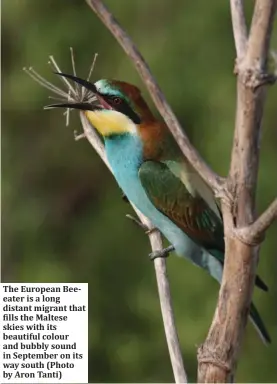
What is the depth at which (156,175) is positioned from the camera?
36.7 inches

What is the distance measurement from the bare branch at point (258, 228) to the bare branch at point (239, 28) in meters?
0.11

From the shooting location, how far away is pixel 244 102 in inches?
24.6

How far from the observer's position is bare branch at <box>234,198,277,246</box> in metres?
0.62

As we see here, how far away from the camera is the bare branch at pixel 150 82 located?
2.10 ft

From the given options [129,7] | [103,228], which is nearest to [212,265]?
[103,228]

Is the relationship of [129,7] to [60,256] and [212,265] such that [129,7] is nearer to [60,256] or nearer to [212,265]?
[60,256]

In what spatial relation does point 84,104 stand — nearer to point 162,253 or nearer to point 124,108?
point 124,108

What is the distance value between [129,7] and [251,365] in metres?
0.58

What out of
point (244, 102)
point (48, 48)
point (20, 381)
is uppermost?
point (48, 48)

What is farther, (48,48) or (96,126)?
(48,48)

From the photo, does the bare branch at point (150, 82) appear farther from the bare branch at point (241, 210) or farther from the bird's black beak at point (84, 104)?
the bird's black beak at point (84, 104)

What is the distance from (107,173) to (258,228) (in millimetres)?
748

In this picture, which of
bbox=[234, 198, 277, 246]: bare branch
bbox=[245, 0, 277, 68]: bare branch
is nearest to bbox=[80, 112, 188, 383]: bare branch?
bbox=[234, 198, 277, 246]: bare branch

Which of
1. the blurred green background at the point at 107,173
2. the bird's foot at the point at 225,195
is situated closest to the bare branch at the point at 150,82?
the bird's foot at the point at 225,195
